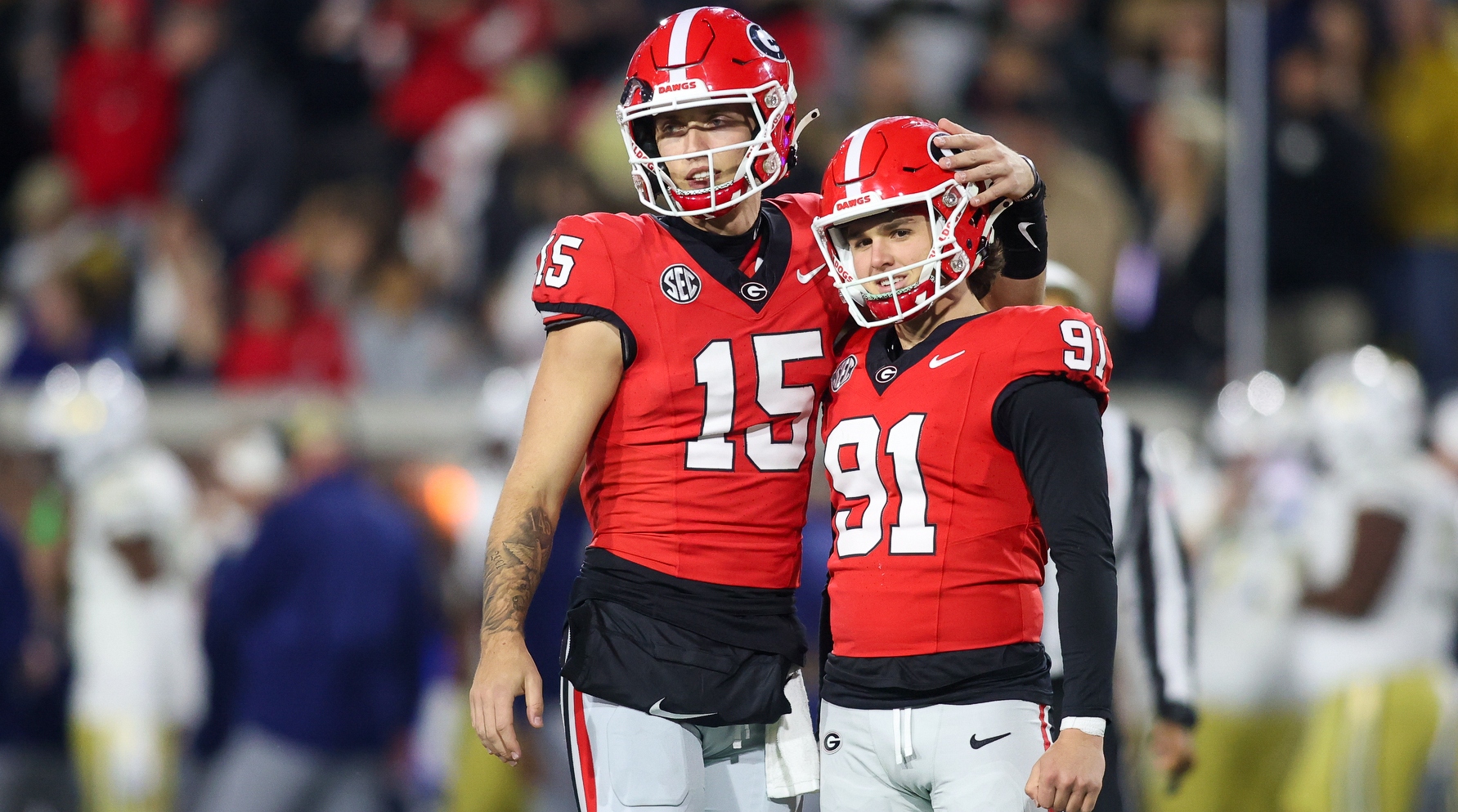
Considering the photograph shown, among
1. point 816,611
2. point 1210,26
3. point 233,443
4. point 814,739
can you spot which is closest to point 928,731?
point 814,739

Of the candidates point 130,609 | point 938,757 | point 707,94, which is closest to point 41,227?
point 130,609

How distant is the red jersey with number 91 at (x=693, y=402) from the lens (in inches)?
131

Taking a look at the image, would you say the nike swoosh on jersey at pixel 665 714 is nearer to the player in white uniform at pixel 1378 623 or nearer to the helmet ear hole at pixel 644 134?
the helmet ear hole at pixel 644 134

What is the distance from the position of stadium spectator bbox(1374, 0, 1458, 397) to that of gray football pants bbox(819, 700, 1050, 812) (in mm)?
6357

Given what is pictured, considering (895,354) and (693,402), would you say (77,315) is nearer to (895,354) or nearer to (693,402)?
(693,402)

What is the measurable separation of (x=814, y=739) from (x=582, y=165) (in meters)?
6.11

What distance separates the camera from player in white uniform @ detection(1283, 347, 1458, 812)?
20.2ft

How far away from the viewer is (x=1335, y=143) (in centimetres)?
885

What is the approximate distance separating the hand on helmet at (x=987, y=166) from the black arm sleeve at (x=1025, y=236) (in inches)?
3.0

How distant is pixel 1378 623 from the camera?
20.6 ft

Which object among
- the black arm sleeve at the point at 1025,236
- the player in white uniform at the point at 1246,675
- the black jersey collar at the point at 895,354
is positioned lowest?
the player in white uniform at the point at 1246,675

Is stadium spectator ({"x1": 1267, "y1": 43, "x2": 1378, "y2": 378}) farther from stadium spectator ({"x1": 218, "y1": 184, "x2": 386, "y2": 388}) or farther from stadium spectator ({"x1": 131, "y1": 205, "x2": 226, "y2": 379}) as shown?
stadium spectator ({"x1": 131, "y1": 205, "x2": 226, "y2": 379})

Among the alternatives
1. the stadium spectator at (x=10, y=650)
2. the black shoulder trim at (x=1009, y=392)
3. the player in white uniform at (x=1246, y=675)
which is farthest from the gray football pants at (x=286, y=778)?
the black shoulder trim at (x=1009, y=392)

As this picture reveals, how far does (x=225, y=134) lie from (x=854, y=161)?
6.89m
